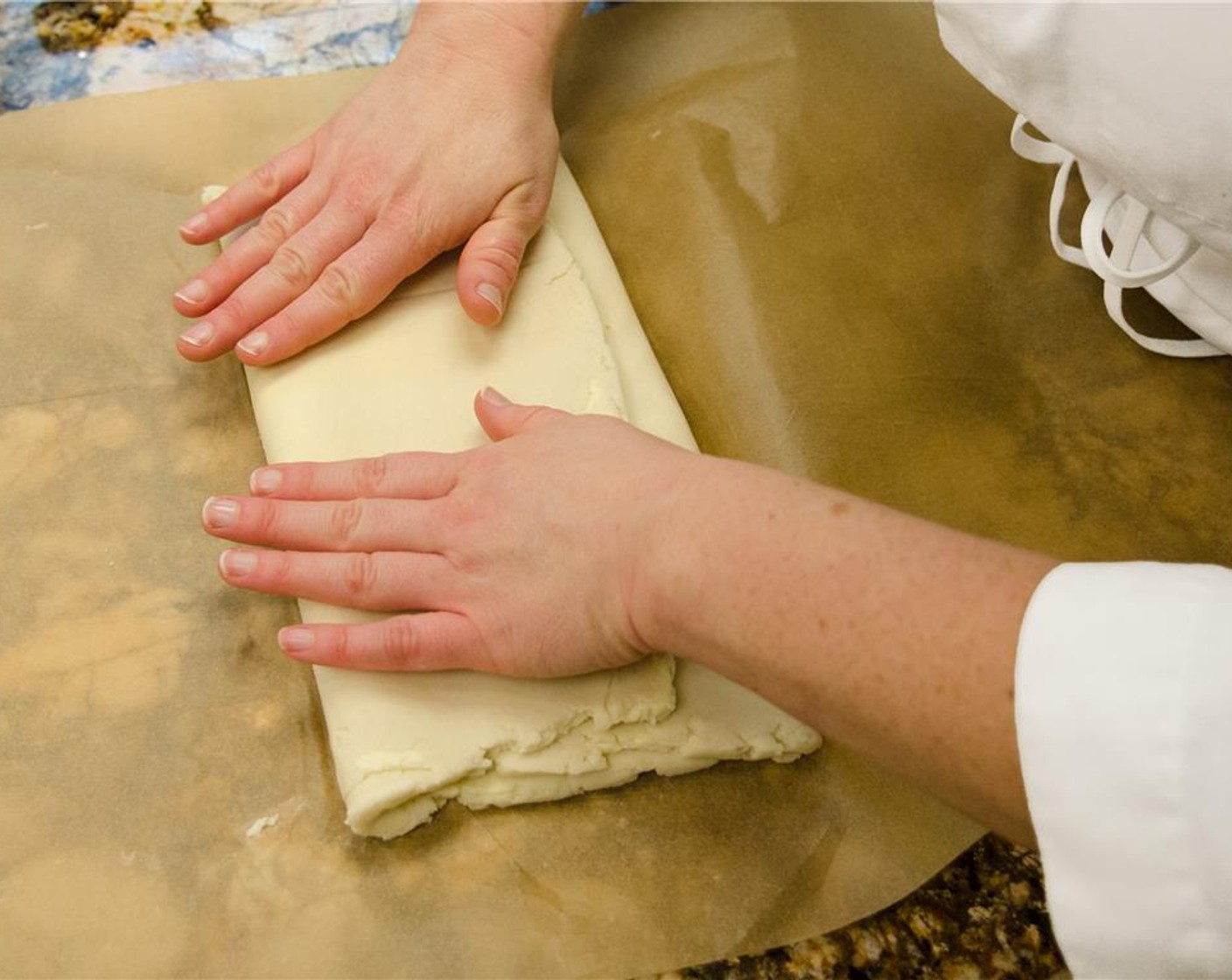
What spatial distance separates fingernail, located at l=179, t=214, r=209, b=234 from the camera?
119 cm

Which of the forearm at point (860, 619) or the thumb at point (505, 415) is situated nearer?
the forearm at point (860, 619)

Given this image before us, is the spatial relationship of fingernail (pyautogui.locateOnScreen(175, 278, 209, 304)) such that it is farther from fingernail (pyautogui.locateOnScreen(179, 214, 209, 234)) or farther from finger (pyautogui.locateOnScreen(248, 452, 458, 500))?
finger (pyautogui.locateOnScreen(248, 452, 458, 500))

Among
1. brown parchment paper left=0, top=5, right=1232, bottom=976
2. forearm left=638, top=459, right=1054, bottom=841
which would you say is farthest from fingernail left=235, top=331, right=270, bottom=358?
forearm left=638, top=459, right=1054, bottom=841

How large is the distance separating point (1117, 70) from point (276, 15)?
1.11 m

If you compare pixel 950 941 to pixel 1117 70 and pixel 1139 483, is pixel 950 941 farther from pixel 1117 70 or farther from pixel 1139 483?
pixel 1117 70

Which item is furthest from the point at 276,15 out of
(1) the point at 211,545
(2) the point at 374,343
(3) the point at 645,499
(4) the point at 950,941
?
(4) the point at 950,941

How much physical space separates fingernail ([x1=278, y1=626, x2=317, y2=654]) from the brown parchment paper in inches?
4.1

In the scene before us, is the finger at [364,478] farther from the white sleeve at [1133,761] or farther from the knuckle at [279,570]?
the white sleeve at [1133,761]

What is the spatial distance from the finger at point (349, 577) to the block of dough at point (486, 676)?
39mm

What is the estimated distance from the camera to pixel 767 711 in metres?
0.99

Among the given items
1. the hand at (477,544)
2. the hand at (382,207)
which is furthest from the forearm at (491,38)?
the hand at (477,544)

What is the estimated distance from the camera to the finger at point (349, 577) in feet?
3.10

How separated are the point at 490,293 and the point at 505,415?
165 millimetres

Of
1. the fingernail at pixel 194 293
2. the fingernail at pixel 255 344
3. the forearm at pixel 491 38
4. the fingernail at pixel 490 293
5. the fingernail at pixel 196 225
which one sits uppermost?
the forearm at pixel 491 38
